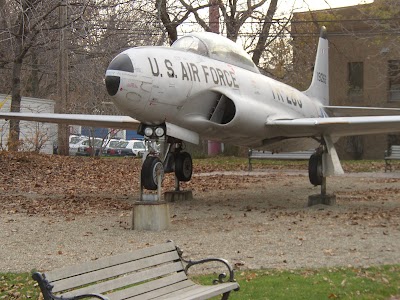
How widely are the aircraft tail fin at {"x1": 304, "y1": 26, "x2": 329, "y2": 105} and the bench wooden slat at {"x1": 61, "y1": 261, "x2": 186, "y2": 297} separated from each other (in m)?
14.2

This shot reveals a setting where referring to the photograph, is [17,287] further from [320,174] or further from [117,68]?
[320,174]

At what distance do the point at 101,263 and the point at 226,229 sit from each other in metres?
5.98

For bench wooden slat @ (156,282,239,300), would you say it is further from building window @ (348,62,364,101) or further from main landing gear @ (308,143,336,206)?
building window @ (348,62,364,101)

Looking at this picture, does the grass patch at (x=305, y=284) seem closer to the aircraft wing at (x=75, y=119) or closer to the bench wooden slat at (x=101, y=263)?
the bench wooden slat at (x=101, y=263)

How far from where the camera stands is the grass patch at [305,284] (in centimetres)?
666

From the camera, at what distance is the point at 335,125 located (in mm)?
14266

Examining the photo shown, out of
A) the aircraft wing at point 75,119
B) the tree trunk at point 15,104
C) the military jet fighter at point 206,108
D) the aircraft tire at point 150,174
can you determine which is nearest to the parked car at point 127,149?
the tree trunk at point 15,104

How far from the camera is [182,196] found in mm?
15266

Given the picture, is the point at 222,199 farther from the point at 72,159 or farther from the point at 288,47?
the point at 288,47

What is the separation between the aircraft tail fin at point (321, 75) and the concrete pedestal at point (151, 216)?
9.63m

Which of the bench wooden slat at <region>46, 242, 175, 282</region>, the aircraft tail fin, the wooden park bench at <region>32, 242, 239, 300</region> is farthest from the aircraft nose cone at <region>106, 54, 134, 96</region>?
the aircraft tail fin

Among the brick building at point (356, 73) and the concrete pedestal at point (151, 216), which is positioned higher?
the brick building at point (356, 73)

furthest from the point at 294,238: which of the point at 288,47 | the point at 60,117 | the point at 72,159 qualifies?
the point at 288,47

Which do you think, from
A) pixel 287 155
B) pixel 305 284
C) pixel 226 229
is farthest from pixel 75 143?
pixel 305 284
